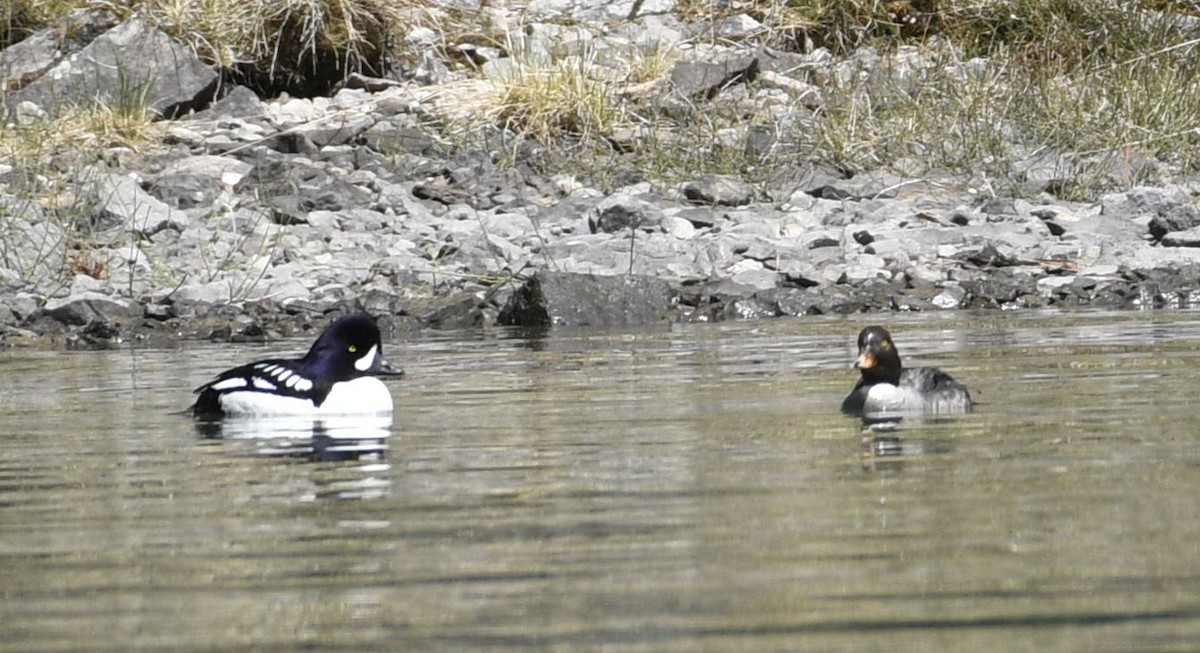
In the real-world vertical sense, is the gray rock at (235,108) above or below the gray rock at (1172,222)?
above

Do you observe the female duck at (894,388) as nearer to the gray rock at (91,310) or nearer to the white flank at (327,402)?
the white flank at (327,402)

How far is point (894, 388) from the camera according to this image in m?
7.68

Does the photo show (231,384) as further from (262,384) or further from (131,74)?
(131,74)

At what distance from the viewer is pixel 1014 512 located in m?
4.91

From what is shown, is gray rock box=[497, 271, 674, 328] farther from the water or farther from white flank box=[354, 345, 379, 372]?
white flank box=[354, 345, 379, 372]

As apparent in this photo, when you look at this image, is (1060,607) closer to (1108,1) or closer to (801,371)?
(801,371)

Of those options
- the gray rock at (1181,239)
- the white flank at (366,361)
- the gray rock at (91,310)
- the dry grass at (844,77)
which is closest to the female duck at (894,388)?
the white flank at (366,361)

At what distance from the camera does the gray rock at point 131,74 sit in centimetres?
1875

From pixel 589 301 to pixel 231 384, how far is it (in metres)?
5.17

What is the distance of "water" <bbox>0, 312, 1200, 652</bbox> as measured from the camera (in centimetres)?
380

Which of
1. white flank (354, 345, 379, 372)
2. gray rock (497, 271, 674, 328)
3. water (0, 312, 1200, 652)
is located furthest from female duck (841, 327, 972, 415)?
gray rock (497, 271, 674, 328)

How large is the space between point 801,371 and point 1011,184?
758cm

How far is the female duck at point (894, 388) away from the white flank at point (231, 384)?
2247 millimetres

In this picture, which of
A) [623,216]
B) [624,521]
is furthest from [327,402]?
[623,216]
